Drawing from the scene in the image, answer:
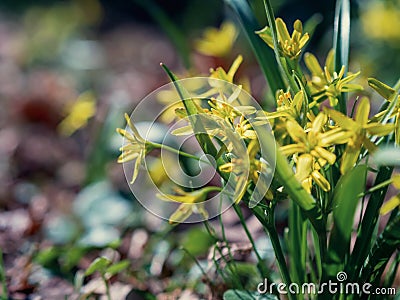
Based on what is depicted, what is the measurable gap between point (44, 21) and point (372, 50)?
2.09 metres

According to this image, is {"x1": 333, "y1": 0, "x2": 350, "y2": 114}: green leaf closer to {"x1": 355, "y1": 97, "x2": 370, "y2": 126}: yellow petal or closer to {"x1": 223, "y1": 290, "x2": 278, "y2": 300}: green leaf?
{"x1": 355, "y1": 97, "x2": 370, "y2": 126}: yellow petal

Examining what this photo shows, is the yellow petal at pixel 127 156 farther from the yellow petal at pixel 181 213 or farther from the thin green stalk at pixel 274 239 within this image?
the thin green stalk at pixel 274 239

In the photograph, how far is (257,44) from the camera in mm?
1087

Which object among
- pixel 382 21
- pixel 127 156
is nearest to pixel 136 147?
pixel 127 156

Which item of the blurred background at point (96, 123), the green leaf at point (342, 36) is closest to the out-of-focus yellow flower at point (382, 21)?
the blurred background at point (96, 123)

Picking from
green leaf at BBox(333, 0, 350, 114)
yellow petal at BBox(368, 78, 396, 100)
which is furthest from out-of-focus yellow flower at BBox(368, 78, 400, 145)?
green leaf at BBox(333, 0, 350, 114)

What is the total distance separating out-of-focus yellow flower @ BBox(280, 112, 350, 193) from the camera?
734 mm

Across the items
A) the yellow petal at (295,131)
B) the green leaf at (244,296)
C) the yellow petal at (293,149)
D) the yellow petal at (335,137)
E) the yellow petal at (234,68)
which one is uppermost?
the yellow petal at (234,68)

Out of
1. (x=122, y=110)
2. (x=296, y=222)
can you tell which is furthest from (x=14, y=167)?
(x=296, y=222)

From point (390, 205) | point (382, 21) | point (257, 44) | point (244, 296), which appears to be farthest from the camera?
point (382, 21)

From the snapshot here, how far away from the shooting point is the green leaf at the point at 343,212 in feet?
2.44

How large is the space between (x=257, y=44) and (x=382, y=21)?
150 cm

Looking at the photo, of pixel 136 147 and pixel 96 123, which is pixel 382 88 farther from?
pixel 96 123

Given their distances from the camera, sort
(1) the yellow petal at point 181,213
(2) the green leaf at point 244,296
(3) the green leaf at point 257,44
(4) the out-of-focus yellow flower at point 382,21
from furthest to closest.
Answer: (4) the out-of-focus yellow flower at point 382,21
(3) the green leaf at point 257,44
(2) the green leaf at point 244,296
(1) the yellow petal at point 181,213
